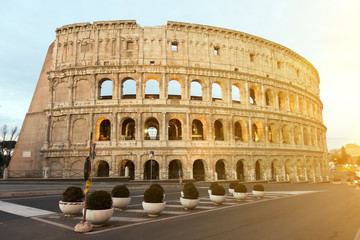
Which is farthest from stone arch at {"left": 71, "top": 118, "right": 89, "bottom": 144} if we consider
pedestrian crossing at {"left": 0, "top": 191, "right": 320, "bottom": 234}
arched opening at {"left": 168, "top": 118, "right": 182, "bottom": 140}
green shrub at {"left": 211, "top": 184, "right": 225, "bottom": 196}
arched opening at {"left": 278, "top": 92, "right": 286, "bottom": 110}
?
arched opening at {"left": 278, "top": 92, "right": 286, "bottom": 110}

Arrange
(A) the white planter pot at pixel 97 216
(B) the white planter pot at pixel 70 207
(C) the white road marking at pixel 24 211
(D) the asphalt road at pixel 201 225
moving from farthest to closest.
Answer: (C) the white road marking at pixel 24 211, (B) the white planter pot at pixel 70 207, (A) the white planter pot at pixel 97 216, (D) the asphalt road at pixel 201 225

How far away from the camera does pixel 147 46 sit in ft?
97.7

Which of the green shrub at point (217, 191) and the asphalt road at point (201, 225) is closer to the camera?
the asphalt road at point (201, 225)

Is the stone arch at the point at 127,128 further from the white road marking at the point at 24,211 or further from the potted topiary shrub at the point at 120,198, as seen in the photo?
the potted topiary shrub at the point at 120,198

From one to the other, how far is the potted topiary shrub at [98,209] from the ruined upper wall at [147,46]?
2375 cm

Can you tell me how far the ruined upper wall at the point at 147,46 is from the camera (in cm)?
2966

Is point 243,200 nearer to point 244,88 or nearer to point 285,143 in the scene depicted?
point 244,88

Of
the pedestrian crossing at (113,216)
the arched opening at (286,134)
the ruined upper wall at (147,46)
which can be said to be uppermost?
the ruined upper wall at (147,46)

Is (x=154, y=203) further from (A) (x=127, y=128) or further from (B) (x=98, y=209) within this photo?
(A) (x=127, y=128)

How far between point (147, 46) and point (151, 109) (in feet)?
28.1

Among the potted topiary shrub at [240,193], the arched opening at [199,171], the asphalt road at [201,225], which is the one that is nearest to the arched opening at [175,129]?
the arched opening at [199,171]

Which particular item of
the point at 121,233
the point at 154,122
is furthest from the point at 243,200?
the point at 154,122

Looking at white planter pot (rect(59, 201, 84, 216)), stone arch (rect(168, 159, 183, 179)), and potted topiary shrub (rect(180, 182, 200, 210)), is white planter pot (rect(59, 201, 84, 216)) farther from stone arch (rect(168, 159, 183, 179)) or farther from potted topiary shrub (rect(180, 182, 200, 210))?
stone arch (rect(168, 159, 183, 179))

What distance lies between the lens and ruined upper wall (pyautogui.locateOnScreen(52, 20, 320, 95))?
29656 millimetres
